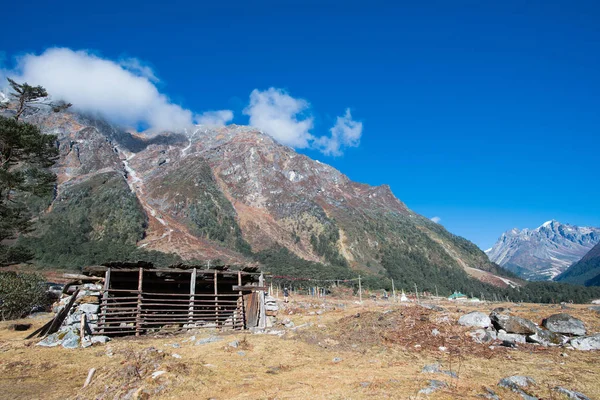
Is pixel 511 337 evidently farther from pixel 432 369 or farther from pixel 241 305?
pixel 241 305

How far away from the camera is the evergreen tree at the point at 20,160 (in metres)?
22.9

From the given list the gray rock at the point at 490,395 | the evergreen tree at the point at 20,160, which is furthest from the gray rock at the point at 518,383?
the evergreen tree at the point at 20,160

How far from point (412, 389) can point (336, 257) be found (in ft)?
373

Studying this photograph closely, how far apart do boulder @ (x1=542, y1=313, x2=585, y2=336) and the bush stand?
33.0 m

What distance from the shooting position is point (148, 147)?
6816 inches

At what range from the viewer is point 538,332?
13680 mm

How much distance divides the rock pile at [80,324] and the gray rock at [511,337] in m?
18.7

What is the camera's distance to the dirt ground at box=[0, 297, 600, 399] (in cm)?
802

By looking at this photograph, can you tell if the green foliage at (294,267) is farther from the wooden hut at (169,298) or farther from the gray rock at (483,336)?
the gray rock at (483,336)

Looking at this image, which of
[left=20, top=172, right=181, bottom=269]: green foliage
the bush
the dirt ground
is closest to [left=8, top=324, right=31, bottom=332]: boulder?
the dirt ground

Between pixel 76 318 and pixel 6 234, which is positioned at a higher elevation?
pixel 6 234

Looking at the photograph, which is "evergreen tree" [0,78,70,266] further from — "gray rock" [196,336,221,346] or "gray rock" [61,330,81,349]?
"gray rock" [196,336,221,346]

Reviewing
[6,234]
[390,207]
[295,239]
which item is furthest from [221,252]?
[390,207]

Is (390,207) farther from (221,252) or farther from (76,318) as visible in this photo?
(76,318)
